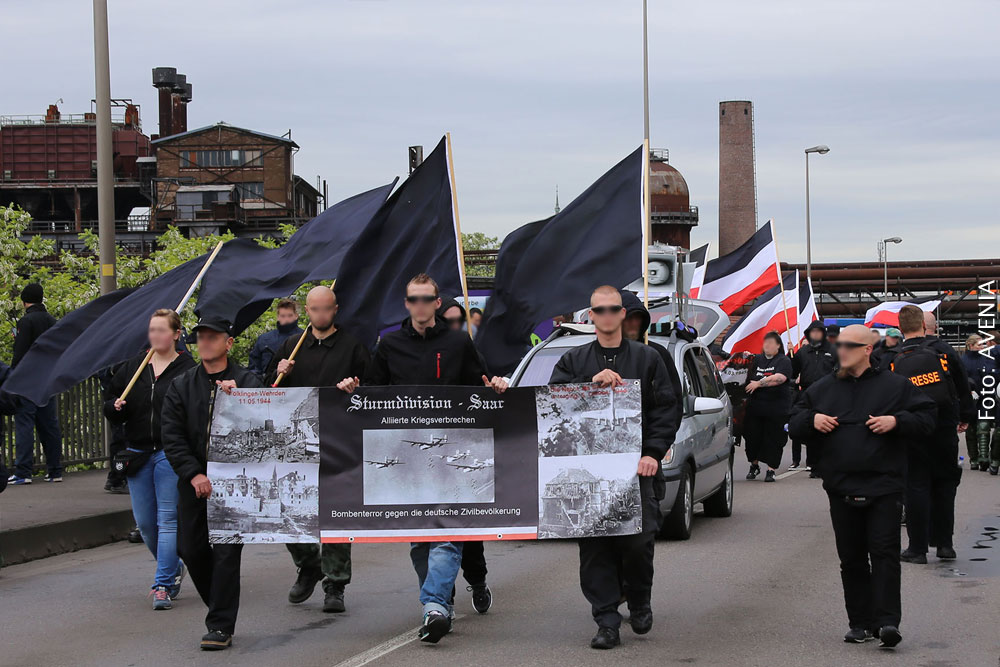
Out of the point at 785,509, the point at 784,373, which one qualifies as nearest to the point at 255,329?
the point at 784,373

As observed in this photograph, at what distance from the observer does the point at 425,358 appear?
757cm

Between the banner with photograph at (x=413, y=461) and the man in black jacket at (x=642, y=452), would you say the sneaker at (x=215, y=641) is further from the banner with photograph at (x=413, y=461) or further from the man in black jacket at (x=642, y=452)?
the man in black jacket at (x=642, y=452)

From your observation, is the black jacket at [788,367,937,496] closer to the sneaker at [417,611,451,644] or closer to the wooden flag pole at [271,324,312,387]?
the sneaker at [417,611,451,644]

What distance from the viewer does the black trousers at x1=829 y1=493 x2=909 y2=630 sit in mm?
6934

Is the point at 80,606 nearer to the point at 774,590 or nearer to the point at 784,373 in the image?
the point at 774,590

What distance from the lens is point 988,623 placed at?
772cm

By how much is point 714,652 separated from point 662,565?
312cm

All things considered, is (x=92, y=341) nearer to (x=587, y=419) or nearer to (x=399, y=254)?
(x=399, y=254)

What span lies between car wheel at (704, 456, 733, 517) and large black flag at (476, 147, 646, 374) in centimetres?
436

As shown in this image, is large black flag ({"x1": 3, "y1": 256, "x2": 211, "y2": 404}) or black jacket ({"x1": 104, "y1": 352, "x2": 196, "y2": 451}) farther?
large black flag ({"x1": 3, "y1": 256, "x2": 211, "y2": 404})

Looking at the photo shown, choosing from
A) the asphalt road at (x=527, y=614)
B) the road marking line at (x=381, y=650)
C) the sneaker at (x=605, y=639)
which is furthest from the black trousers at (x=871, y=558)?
the road marking line at (x=381, y=650)

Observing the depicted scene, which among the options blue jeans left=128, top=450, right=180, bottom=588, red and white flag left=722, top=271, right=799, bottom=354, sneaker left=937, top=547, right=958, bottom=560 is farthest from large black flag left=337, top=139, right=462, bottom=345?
red and white flag left=722, top=271, right=799, bottom=354

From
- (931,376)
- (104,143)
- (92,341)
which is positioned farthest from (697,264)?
(92,341)

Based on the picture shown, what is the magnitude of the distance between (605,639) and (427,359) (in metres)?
1.90
